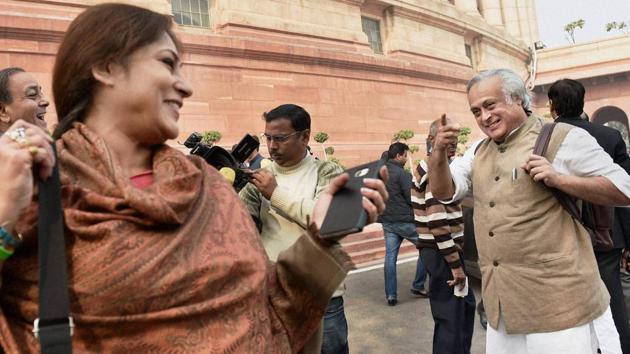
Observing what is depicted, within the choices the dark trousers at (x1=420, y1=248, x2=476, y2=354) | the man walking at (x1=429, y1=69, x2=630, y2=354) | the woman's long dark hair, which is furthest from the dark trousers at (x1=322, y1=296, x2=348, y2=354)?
the woman's long dark hair

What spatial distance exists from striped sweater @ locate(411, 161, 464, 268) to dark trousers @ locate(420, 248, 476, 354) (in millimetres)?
135

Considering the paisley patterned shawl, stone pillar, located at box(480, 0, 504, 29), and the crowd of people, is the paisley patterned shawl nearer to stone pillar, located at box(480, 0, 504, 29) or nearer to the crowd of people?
the crowd of people

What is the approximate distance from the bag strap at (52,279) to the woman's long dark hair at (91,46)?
35 centimetres

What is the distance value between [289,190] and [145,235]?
1.72 metres

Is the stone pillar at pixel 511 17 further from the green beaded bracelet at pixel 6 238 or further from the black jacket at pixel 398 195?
the green beaded bracelet at pixel 6 238

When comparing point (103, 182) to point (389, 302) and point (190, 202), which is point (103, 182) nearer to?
point (190, 202)

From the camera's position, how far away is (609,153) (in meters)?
3.71

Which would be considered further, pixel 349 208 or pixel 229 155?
pixel 229 155

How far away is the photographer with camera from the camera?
2.74 m

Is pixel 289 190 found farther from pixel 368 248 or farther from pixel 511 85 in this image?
pixel 368 248

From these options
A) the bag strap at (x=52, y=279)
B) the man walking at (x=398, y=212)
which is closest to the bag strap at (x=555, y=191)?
the bag strap at (x=52, y=279)

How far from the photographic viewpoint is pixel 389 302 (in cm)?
621

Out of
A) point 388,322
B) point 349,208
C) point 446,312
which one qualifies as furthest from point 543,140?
point 388,322

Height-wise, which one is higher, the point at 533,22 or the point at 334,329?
the point at 533,22
